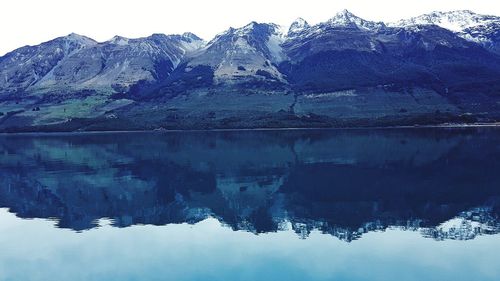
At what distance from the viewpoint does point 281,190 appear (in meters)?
62.3

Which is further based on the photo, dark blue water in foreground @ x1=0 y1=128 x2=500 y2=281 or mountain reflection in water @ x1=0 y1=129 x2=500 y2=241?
mountain reflection in water @ x1=0 y1=129 x2=500 y2=241

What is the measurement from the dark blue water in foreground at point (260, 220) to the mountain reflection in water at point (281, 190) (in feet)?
0.75

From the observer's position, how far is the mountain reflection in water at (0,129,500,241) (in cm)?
4475

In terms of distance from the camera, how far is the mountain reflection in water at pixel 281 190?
4475 cm

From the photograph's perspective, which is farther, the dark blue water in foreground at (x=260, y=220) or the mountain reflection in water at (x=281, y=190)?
the mountain reflection in water at (x=281, y=190)

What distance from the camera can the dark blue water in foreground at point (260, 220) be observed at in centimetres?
3222

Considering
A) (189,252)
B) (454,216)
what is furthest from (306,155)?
(189,252)

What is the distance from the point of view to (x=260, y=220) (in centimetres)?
4669

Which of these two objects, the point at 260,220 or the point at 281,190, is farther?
the point at 281,190

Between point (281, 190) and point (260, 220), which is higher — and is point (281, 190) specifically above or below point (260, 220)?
below

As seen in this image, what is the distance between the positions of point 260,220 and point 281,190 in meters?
16.0

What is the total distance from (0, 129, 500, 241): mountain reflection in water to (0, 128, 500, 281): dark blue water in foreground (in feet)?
0.75

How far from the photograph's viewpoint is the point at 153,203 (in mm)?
58031

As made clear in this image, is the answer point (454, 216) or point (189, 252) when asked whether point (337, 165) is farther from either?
point (189, 252)
